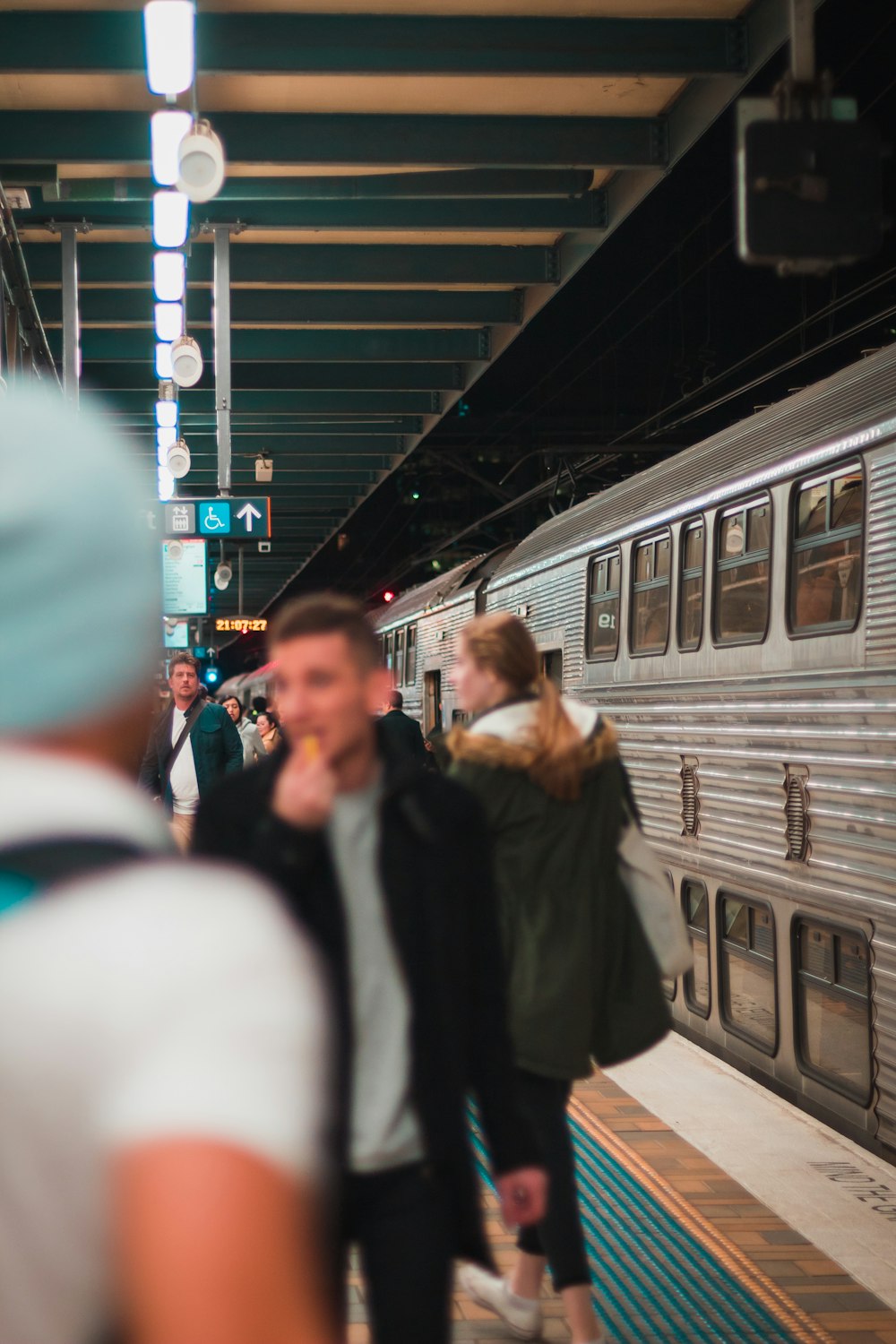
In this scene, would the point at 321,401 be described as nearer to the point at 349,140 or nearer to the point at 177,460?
the point at 177,460

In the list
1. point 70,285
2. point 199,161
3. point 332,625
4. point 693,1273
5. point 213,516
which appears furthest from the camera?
point 213,516

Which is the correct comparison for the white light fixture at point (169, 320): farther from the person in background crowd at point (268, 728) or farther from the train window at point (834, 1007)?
the train window at point (834, 1007)

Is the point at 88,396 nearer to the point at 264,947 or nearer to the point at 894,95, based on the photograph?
the point at 894,95

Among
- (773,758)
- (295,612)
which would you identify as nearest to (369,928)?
(295,612)

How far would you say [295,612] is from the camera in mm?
2818

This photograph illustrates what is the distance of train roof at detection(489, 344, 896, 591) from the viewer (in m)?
6.73

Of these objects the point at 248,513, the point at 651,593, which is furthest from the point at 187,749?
the point at 248,513

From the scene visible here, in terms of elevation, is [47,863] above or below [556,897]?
above

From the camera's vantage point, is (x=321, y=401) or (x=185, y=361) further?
(x=321, y=401)

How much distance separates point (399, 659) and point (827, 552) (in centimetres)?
1681

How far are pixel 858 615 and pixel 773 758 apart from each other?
3.61 ft

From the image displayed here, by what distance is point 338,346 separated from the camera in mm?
15359

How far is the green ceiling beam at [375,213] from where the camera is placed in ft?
37.9

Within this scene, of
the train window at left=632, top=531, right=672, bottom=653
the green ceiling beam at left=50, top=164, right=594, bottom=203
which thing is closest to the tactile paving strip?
the train window at left=632, top=531, right=672, bottom=653
